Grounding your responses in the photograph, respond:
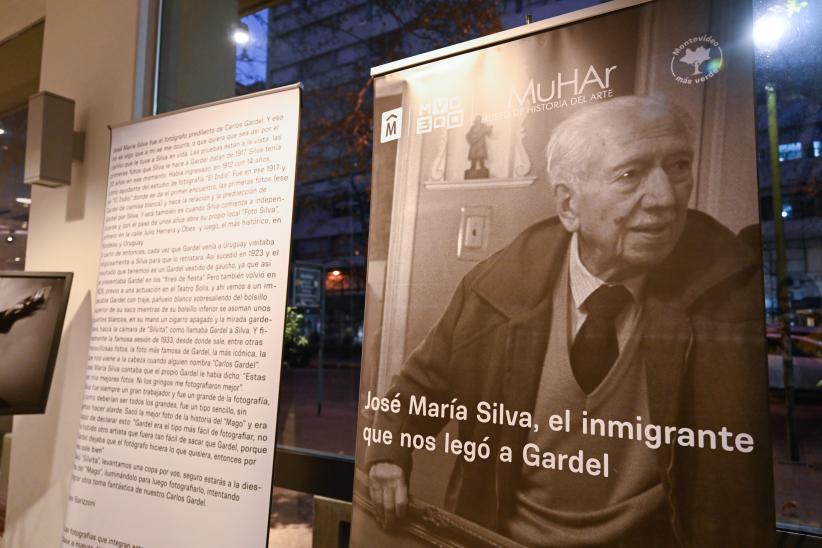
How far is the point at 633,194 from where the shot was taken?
4.57 feet

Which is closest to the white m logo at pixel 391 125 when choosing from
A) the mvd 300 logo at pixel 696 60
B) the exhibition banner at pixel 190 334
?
the exhibition banner at pixel 190 334

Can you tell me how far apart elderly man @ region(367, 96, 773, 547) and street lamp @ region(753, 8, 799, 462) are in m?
0.37

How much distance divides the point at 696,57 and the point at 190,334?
1.73 metres

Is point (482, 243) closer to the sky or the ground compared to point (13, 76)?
closer to the ground

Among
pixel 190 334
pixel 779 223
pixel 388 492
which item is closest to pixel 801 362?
pixel 779 223

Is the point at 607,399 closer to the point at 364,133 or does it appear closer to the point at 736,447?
the point at 736,447

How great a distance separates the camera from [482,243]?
5.23 feet

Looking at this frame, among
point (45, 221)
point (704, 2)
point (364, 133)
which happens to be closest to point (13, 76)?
point (45, 221)

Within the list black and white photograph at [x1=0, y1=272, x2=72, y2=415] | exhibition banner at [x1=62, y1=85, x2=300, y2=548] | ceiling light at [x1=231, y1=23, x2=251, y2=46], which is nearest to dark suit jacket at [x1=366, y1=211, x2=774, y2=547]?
exhibition banner at [x1=62, y1=85, x2=300, y2=548]

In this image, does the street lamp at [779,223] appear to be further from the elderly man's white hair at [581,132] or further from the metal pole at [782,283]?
the elderly man's white hair at [581,132]

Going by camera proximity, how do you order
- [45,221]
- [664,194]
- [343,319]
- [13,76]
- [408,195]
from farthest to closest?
[343,319], [13,76], [45,221], [408,195], [664,194]

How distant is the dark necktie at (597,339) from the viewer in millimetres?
1380

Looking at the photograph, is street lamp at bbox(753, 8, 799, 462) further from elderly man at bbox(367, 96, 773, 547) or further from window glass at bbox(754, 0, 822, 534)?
elderly man at bbox(367, 96, 773, 547)

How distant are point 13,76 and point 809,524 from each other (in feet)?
15.2
